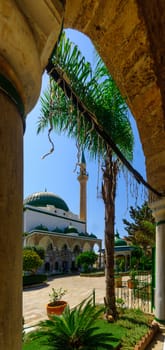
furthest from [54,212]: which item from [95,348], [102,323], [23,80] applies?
[23,80]

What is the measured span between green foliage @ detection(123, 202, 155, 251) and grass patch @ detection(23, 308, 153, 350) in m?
13.0

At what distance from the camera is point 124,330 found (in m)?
6.33

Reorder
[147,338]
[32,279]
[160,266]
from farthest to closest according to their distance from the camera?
[32,279], [160,266], [147,338]

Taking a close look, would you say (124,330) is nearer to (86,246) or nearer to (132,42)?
(132,42)

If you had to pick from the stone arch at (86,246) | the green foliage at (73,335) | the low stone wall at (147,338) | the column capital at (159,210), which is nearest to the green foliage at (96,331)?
the green foliage at (73,335)

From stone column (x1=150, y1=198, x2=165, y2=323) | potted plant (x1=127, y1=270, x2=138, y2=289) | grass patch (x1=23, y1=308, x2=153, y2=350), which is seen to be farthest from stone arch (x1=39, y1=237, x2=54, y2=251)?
stone column (x1=150, y1=198, x2=165, y2=323)

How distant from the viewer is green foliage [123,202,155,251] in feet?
71.7

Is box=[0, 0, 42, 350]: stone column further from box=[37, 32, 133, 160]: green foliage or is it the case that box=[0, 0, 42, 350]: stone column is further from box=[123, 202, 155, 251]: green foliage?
box=[123, 202, 155, 251]: green foliage

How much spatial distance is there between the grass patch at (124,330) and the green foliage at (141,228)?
13.0m

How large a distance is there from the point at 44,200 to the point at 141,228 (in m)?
15.5

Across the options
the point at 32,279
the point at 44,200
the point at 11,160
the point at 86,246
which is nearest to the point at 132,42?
the point at 11,160

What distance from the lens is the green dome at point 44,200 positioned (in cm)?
3622

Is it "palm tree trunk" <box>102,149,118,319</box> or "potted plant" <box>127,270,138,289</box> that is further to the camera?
"potted plant" <box>127,270,138,289</box>

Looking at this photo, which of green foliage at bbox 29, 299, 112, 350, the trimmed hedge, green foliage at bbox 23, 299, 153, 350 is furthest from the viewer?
the trimmed hedge
